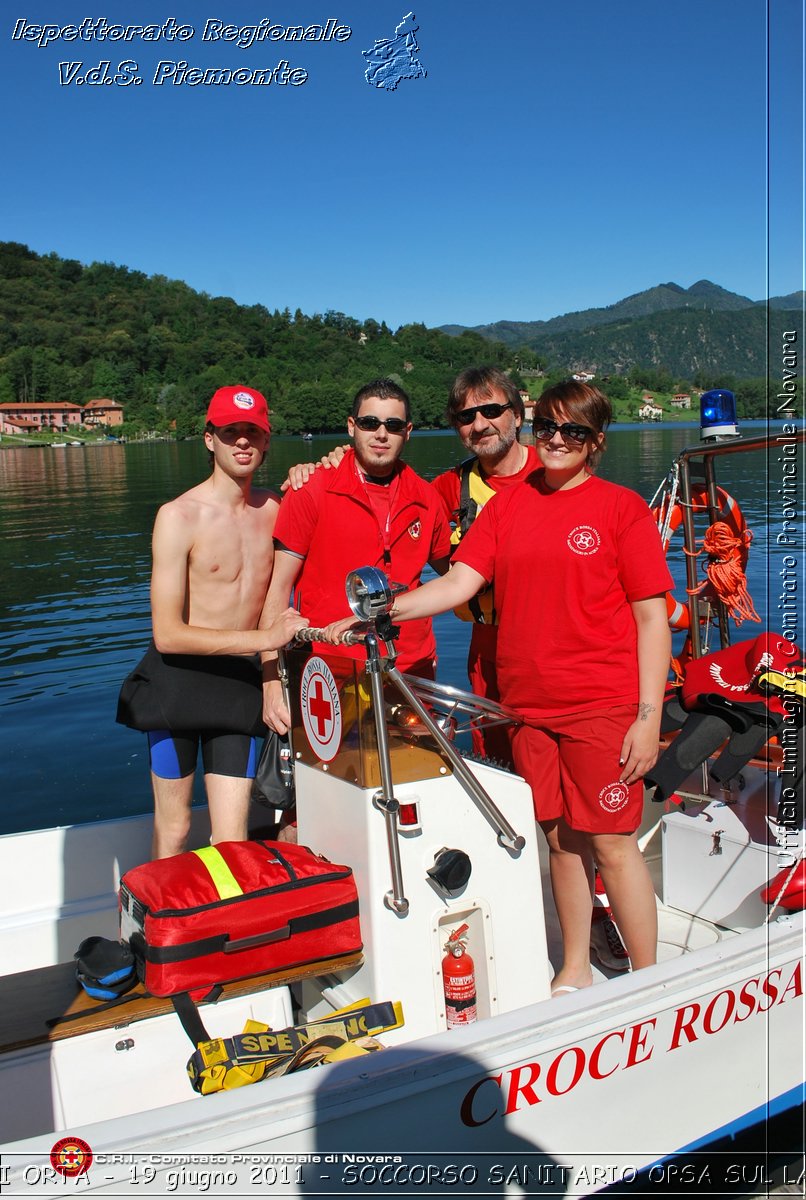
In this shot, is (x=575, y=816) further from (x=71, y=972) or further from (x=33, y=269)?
(x=33, y=269)

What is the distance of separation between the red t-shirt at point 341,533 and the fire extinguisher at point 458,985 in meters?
1.07

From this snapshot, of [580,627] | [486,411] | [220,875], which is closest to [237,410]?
[486,411]

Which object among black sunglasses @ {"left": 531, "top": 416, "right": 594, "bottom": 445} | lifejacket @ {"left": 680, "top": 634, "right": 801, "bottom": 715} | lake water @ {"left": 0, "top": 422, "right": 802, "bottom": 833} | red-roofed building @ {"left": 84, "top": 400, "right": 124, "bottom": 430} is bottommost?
lake water @ {"left": 0, "top": 422, "right": 802, "bottom": 833}

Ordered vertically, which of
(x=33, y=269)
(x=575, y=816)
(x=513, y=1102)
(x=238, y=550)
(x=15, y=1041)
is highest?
(x=33, y=269)

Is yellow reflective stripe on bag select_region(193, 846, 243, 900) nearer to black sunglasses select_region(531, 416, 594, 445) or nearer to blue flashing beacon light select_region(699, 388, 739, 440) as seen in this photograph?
black sunglasses select_region(531, 416, 594, 445)

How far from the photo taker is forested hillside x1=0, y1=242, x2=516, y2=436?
74.6m

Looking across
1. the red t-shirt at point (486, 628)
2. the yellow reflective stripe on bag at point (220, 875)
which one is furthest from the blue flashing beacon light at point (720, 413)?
the yellow reflective stripe on bag at point (220, 875)

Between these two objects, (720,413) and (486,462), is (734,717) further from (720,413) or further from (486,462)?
(720,413)

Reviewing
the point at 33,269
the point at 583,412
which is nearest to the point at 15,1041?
the point at 583,412

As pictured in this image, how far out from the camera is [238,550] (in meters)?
3.43

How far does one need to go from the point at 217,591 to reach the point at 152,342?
92.3 meters

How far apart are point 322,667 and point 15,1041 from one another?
1.32m

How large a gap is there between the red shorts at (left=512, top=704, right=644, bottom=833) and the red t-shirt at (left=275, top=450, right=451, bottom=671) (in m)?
0.73

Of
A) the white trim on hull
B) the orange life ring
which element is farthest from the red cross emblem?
the orange life ring
